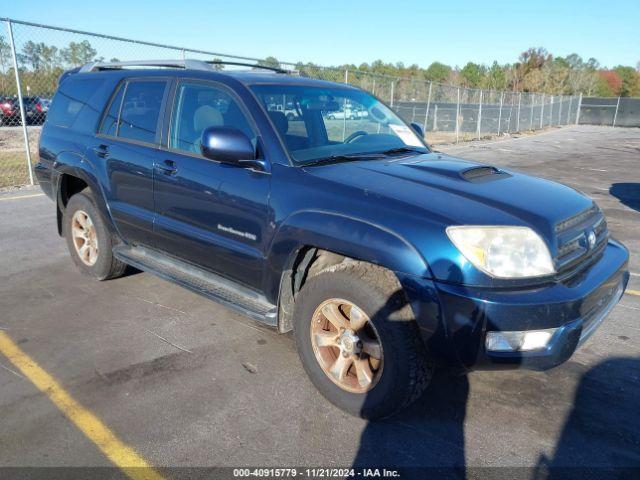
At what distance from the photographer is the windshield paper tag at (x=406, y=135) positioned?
398 cm

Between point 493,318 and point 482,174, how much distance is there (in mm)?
1207

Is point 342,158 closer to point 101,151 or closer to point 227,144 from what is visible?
point 227,144

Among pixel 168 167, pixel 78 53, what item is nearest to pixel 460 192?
pixel 168 167

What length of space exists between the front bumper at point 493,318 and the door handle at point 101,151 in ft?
9.54

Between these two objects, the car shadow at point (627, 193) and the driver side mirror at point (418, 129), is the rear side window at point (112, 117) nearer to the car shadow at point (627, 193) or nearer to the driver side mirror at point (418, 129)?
the driver side mirror at point (418, 129)

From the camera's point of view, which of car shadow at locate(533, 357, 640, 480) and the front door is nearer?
car shadow at locate(533, 357, 640, 480)

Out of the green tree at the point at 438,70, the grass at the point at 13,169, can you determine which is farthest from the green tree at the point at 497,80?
the grass at the point at 13,169

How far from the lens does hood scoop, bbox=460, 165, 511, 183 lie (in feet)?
10.2

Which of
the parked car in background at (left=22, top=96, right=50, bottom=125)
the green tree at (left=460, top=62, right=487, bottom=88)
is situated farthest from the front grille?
the green tree at (left=460, top=62, right=487, bottom=88)

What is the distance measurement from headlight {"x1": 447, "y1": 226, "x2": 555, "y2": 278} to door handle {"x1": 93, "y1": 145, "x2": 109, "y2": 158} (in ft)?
9.96

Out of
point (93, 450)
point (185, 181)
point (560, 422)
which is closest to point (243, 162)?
point (185, 181)

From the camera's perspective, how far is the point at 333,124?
154 inches

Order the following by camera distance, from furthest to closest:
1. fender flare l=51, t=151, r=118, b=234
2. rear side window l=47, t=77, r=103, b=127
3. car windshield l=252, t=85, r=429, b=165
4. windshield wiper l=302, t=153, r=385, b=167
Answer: rear side window l=47, t=77, r=103, b=127 → fender flare l=51, t=151, r=118, b=234 → car windshield l=252, t=85, r=429, b=165 → windshield wiper l=302, t=153, r=385, b=167

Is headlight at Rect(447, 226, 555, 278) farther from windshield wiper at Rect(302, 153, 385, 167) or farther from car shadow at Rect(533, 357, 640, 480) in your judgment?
windshield wiper at Rect(302, 153, 385, 167)
